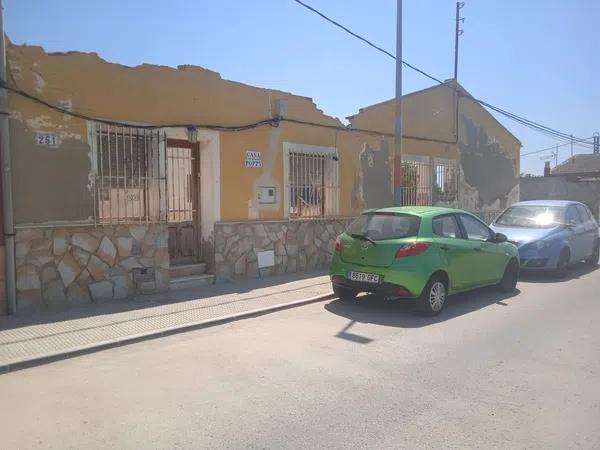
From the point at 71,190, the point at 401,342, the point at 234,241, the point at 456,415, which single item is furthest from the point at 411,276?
the point at 71,190

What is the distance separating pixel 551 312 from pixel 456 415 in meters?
4.24

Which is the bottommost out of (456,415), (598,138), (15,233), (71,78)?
(456,415)

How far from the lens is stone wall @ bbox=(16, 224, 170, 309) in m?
7.05

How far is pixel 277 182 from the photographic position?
1030 cm

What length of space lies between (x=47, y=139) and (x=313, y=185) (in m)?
5.72

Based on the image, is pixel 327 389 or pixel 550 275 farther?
pixel 550 275

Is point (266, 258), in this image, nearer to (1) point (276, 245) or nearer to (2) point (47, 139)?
(1) point (276, 245)

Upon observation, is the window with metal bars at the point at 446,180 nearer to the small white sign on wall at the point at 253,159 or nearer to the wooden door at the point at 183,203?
the small white sign on wall at the point at 253,159

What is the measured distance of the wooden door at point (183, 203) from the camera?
9.42 meters

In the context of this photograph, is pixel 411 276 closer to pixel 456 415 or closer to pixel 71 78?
pixel 456 415

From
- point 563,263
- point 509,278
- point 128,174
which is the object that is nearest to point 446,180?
point 563,263

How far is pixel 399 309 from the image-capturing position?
295 inches

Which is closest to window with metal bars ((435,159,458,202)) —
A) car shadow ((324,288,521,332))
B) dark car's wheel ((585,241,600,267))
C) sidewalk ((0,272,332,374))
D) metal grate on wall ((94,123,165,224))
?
dark car's wheel ((585,241,600,267))

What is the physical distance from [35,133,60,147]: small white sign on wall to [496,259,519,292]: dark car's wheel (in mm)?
7591
